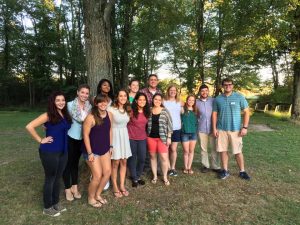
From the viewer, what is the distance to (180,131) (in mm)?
5559

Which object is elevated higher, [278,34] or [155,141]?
[278,34]

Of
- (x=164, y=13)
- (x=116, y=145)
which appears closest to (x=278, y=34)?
(x=164, y=13)

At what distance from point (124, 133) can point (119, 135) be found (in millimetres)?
94

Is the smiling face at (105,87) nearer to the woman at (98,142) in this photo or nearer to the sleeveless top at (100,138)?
the woman at (98,142)

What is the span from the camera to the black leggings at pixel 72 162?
14.4ft

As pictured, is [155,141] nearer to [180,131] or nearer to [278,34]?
[180,131]

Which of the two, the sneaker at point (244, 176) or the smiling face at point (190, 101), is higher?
the smiling face at point (190, 101)

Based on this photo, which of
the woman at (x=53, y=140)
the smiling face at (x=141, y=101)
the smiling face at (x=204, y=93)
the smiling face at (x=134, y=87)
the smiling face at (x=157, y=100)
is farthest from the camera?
the smiling face at (x=204, y=93)

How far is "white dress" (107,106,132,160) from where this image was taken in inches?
181

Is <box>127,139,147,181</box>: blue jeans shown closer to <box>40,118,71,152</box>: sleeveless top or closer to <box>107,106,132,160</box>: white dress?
<box>107,106,132,160</box>: white dress

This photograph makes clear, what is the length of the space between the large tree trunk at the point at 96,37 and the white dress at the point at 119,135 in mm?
1277

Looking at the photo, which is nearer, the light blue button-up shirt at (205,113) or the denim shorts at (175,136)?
the denim shorts at (175,136)

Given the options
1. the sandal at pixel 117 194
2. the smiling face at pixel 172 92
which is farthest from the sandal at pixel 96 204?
the smiling face at pixel 172 92

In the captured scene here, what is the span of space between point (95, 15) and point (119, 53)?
50.7ft
